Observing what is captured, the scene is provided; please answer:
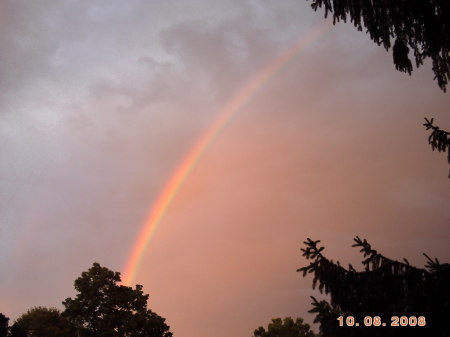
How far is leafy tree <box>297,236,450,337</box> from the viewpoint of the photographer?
4883 mm

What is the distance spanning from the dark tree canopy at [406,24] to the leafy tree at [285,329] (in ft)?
150

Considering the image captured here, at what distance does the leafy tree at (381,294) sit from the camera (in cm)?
488

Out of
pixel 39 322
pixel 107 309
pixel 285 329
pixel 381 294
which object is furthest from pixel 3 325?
pixel 381 294

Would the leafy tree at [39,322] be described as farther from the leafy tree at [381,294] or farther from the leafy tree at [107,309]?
the leafy tree at [381,294]

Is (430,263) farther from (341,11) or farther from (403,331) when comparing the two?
(341,11)

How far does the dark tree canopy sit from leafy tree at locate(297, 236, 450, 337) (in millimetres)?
3256

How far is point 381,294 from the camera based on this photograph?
5.20 metres

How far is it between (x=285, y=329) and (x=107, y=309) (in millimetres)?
21746

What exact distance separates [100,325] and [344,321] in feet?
117

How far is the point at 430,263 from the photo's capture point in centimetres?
511

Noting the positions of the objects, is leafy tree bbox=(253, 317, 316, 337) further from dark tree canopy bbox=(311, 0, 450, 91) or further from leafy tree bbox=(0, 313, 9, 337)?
dark tree canopy bbox=(311, 0, 450, 91)

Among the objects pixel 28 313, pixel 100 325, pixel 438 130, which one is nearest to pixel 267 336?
pixel 100 325
